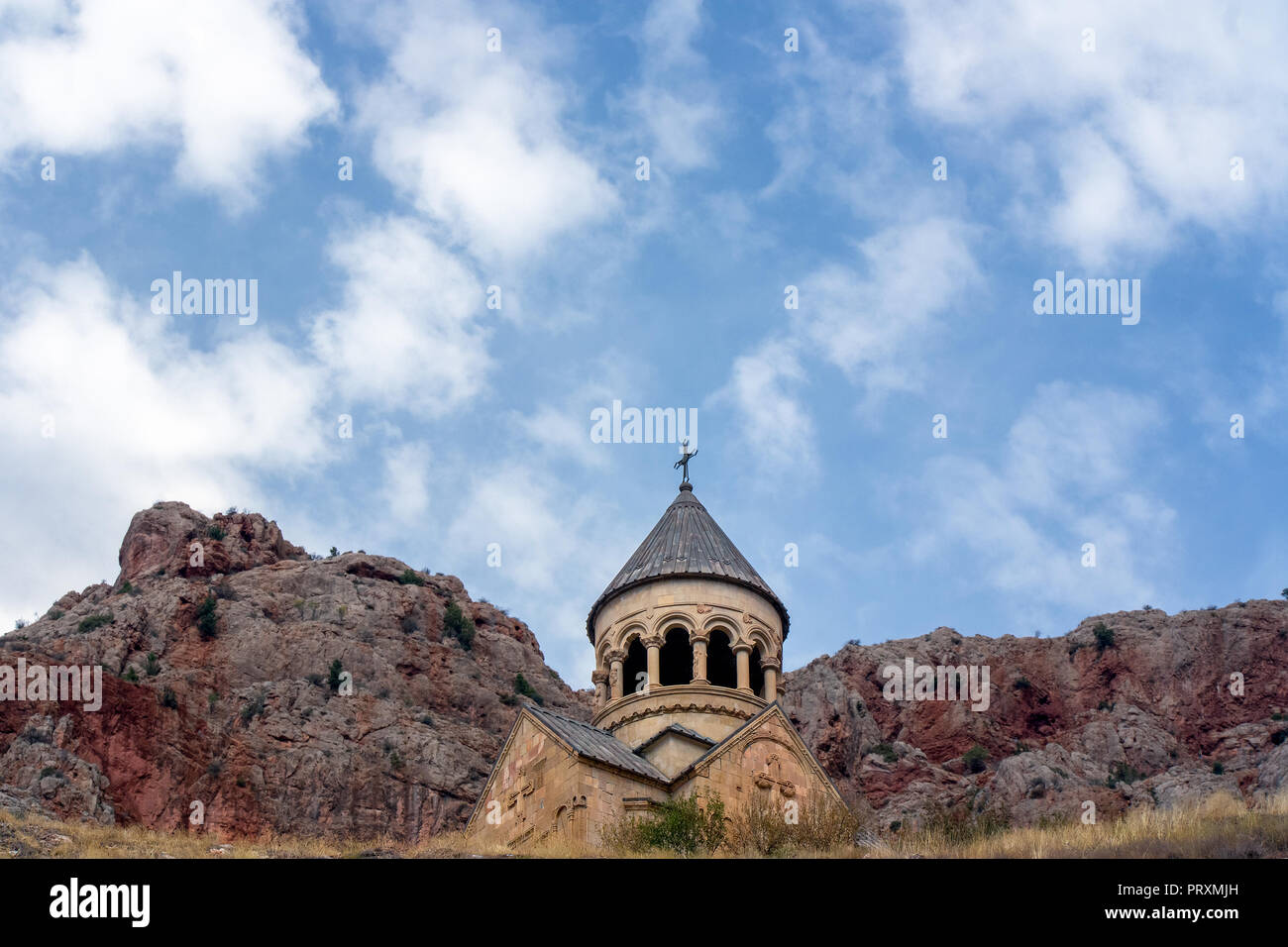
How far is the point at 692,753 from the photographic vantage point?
963 inches

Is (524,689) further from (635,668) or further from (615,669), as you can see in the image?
(615,669)

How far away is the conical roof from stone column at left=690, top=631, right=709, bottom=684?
3.84 ft

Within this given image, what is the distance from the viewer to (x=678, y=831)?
67.0 feet

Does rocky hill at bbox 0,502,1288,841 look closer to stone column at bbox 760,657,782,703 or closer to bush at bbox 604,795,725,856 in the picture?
stone column at bbox 760,657,782,703

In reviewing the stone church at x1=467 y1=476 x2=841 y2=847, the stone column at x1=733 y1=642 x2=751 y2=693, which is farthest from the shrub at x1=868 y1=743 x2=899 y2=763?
the stone column at x1=733 y1=642 x2=751 y2=693

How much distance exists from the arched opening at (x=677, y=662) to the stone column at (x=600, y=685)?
125 centimetres

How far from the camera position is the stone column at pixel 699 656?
2573cm

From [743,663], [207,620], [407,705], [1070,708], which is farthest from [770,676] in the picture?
[1070,708]

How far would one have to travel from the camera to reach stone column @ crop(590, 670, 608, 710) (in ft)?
87.8

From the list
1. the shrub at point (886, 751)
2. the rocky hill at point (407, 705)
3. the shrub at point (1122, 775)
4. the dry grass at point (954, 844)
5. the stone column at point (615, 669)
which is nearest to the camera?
the dry grass at point (954, 844)

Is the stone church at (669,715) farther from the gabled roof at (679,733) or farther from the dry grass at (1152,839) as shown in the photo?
the dry grass at (1152,839)
